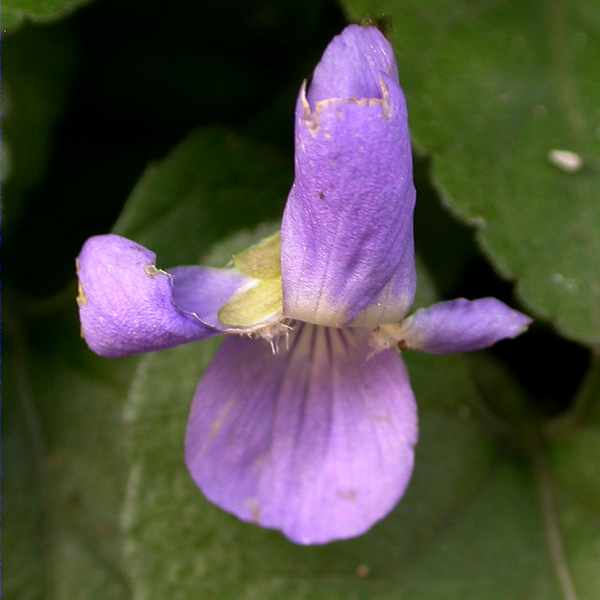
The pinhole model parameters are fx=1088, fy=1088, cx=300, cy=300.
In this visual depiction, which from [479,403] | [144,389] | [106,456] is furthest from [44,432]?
[479,403]

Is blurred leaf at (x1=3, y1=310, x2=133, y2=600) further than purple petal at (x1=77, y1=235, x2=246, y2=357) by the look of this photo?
Yes

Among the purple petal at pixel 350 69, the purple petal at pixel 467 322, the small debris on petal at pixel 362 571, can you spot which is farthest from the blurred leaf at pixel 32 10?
the small debris on petal at pixel 362 571

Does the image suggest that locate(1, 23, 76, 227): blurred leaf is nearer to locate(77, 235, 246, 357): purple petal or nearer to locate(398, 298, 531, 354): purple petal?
locate(77, 235, 246, 357): purple petal

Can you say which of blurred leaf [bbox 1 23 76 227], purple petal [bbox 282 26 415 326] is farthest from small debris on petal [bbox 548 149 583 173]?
blurred leaf [bbox 1 23 76 227]

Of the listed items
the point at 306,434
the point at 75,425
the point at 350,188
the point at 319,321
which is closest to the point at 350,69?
the point at 350,188

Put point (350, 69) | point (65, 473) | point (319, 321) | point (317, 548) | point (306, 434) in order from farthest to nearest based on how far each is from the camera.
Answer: point (65, 473)
point (317, 548)
point (306, 434)
point (319, 321)
point (350, 69)

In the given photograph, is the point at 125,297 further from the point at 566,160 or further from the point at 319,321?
the point at 566,160
